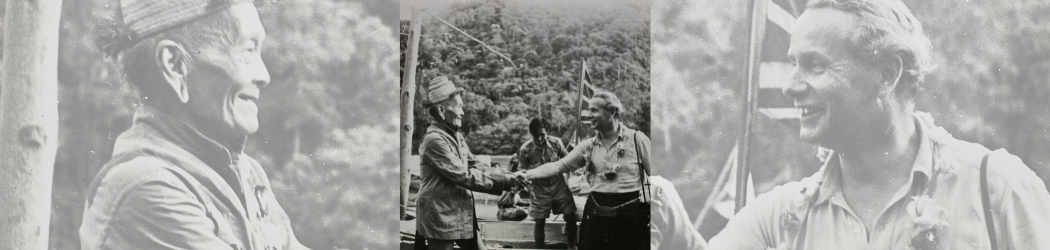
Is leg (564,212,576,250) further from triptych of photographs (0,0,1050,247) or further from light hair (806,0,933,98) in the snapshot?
light hair (806,0,933,98)

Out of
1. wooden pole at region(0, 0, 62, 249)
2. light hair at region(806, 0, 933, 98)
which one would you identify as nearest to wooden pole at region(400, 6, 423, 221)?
wooden pole at region(0, 0, 62, 249)

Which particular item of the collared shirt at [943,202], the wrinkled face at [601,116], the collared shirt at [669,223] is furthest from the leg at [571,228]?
the collared shirt at [943,202]

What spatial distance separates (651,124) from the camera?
3.82 metres

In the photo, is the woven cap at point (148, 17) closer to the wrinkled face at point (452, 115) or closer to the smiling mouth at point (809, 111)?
the wrinkled face at point (452, 115)

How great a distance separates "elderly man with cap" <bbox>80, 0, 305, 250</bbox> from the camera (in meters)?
3.77

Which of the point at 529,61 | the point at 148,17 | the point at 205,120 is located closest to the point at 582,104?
the point at 529,61

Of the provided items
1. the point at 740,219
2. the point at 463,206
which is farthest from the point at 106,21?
the point at 740,219

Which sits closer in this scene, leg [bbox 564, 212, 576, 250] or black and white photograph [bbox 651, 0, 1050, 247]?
black and white photograph [bbox 651, 0, 1050, 247]

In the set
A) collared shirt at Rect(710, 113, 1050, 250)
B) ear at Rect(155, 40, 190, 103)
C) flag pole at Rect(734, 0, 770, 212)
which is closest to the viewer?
collared shirt at Rect(710, 113, 1050, 250)

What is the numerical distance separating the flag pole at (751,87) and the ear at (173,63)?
254 cm

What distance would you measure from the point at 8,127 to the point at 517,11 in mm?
2507

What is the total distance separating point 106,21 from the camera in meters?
3.84

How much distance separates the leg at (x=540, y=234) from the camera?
4469mm

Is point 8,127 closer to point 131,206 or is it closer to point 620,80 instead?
point 131,206
